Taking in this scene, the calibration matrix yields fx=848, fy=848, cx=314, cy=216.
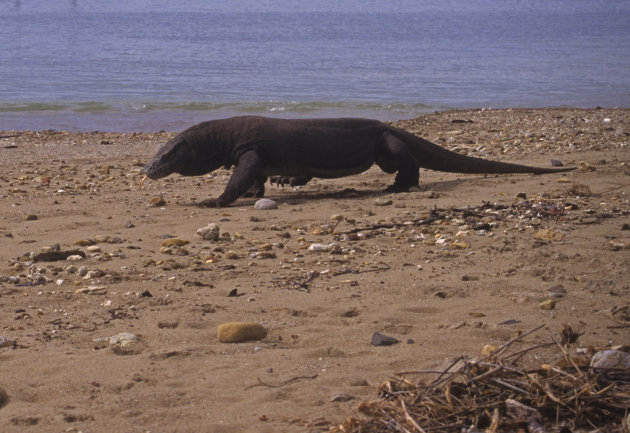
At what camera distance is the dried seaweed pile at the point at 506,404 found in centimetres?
274

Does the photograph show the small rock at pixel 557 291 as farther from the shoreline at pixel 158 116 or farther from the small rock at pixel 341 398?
the shoreline at pixel 158 116

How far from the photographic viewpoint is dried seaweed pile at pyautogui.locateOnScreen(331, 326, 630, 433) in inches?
108

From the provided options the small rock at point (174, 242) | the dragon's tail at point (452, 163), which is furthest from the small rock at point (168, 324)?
the dragon's tail at point (452, 163)

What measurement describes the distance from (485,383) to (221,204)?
208 inches

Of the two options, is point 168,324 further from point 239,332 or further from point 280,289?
point 280,289

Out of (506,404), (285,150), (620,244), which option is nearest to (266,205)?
(285,150)

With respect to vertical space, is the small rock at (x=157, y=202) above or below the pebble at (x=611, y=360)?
below

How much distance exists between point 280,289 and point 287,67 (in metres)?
25.3

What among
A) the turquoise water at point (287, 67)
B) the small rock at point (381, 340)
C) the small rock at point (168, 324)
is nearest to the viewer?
the small rock at point (381, 340)

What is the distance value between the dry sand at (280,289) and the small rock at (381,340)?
39 millimetres

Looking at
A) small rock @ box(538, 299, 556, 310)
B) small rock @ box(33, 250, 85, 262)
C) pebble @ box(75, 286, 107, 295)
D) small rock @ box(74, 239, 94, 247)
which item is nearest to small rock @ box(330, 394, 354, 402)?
small rock @ box(538, 299, 556, 310)

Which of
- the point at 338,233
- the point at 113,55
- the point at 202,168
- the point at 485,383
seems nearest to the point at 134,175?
the point at 202,168

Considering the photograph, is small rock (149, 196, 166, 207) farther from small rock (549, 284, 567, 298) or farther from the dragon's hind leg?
small rock (549, 284, 567, 298)

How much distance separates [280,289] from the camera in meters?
4.96
